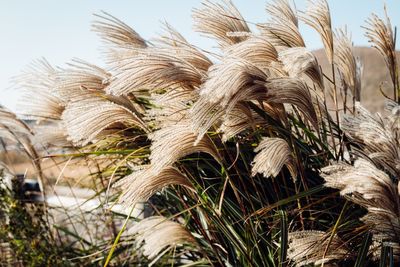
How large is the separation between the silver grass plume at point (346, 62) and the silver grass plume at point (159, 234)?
1039 millimetres

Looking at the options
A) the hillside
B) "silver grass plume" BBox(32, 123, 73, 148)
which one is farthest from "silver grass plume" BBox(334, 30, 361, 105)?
the hillside

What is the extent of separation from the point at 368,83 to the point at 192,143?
34.6 m

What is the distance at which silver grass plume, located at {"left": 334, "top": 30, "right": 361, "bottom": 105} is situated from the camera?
112 inches

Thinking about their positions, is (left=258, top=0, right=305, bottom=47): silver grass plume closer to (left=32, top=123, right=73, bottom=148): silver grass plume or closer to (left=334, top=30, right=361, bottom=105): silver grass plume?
(left=334, top=30, right=361, bottom=105): silver grass plume

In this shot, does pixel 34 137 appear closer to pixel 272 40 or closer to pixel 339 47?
pixel 272 40

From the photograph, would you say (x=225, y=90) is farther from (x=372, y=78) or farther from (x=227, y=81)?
(x=372, y=78)

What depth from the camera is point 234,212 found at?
253 centimetres

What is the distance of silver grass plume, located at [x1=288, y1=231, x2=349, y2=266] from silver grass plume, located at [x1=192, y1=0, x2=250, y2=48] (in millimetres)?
810

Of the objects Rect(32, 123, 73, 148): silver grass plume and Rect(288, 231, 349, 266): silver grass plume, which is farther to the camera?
Rect(32, 123, 73, 148): silver grass plume

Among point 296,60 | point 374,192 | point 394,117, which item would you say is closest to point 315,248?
point 374,192

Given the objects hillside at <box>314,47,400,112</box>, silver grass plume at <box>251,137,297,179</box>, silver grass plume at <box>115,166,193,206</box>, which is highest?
silver grass plume at <box>251,137,297,179</box>

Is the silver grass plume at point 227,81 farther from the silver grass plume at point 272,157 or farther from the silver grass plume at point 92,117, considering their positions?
the silver grass plume at point 92,117

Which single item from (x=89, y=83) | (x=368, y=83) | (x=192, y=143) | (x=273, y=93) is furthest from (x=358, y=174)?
(x=368, y=83)

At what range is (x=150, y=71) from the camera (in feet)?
6.55
